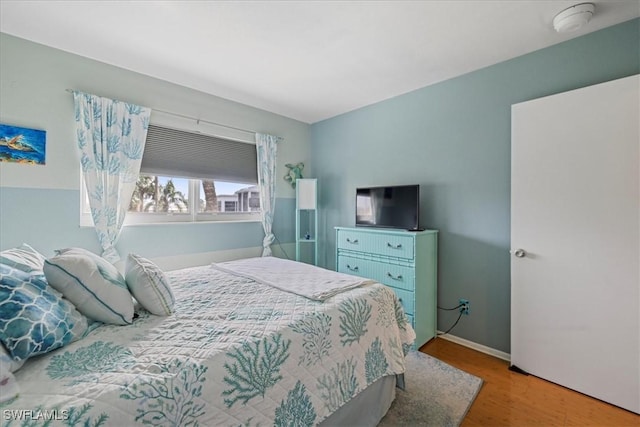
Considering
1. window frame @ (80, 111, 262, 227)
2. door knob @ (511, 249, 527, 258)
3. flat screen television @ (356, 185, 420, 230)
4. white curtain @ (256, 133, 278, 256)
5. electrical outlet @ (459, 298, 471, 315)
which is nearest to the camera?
door knob @ (511, 249, 527, 258)

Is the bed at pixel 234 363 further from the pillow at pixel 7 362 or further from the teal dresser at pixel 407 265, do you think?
the teal dresser at pixel 407 265

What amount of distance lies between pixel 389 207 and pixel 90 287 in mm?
2453

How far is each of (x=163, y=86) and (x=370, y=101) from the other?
2228 mm

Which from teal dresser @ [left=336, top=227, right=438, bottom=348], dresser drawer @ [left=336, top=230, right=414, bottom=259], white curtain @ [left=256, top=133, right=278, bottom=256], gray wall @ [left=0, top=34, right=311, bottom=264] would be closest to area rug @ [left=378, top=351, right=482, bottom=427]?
teal dresser @ [left=336, top=227, right=438, bottom=348]

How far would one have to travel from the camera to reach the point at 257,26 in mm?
1888

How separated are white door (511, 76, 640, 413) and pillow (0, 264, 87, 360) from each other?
275cm

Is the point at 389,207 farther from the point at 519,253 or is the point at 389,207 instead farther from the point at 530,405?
the point at 530,405

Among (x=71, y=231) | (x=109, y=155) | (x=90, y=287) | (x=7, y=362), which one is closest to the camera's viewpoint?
(x=7, y=362)

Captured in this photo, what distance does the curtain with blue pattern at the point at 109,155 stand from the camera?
222 centimetres

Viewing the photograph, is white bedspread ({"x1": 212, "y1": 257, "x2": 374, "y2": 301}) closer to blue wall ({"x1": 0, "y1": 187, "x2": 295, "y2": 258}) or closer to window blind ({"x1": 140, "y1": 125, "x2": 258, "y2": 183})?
blue wall ({"x1": 0, "y1": 187, "x2": 295, "y2": 258})

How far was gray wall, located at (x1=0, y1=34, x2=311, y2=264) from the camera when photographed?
6.48ft

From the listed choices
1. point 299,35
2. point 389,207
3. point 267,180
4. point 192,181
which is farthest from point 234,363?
point 267,180

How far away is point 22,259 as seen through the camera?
1.17 meters

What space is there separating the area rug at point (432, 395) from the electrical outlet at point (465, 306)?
565mm
